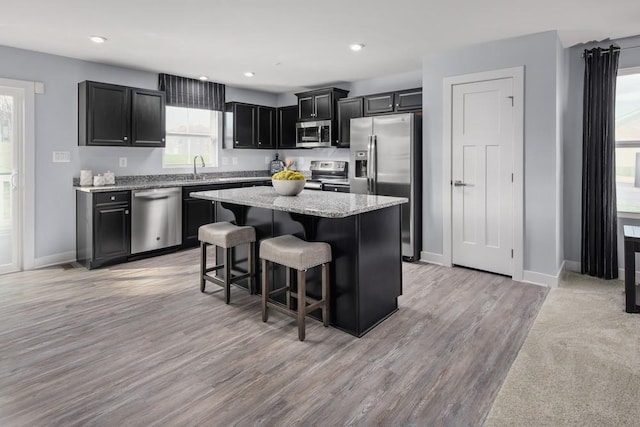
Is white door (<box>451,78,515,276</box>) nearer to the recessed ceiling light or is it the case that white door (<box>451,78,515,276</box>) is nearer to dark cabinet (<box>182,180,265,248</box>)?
dark cabinet (<box>182,180,265,248</box>)

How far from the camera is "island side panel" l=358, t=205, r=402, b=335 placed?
2795 mm

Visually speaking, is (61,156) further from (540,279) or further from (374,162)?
(540,279)

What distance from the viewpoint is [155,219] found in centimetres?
505

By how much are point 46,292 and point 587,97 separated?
577cm

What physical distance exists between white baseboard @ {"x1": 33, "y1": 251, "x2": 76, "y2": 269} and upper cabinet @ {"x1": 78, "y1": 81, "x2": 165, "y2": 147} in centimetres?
139

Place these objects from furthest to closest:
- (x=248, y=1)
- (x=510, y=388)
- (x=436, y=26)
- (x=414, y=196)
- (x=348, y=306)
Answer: (x=414, y=196) < (x=436, y=26) < (x=248, y=1) < (x=348, y=306) < (x=510, y=388)

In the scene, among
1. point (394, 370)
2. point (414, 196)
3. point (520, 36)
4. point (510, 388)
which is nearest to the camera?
point (510, 388)

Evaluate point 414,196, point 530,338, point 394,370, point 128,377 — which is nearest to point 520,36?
point 414,196

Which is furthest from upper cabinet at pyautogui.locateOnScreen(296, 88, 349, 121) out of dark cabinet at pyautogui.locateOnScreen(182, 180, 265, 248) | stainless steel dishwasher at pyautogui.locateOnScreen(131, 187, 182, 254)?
stainless steel dishwasher at pyautogui.locateOnScreen(131, 187, 182, 254)

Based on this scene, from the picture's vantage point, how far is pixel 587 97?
4078 mm

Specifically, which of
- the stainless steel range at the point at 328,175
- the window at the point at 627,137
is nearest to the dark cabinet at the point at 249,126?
the stainless steel range at the point at 328,175

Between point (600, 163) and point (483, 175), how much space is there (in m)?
1.14

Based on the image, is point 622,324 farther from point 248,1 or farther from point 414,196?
point 248,1

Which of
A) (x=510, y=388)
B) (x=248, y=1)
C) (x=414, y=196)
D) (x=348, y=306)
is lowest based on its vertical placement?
(x=510, y=388)
